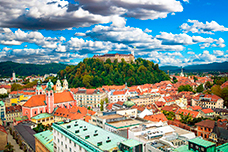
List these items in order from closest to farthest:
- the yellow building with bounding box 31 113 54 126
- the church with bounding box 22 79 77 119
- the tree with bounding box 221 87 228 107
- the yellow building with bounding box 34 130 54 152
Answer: the yellow building with bounding box 34 130 54 152
the yellow building with bounding box 31 113 54 126
the church with bounding box 22 79 77 119
the tree with bounding box 221 87 228 107

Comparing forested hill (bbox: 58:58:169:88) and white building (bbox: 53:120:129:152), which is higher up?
forested hill (bbox: 58:58:169:88)

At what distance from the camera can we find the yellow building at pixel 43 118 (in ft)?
181

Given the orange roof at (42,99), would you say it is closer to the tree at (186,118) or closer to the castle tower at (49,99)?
the castle tower at (49,99)

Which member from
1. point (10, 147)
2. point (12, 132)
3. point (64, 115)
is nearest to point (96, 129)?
point (10, 147)

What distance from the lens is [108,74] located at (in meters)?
121

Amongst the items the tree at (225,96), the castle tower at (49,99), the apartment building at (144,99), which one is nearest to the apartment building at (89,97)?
the apartment building at (144,99)

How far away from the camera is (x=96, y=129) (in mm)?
27453

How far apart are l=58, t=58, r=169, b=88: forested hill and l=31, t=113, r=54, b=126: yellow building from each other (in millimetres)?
51190

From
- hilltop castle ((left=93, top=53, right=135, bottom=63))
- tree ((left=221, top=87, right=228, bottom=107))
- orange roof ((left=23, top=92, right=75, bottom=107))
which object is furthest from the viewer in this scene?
hilltop castle ((left=93, top=53, right=135, bottom=63))

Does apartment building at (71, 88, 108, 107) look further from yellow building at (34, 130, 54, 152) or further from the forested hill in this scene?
yellow building at (34, 130, 54, 152)

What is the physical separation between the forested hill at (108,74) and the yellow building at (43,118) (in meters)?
51.2

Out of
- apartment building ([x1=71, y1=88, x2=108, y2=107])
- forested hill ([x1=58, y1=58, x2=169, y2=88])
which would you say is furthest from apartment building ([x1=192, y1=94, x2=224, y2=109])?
forested hill ([x1=58, y1=58, x2=169, y2=88])

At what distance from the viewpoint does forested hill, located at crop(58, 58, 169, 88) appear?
112625 mm

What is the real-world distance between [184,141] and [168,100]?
47.8 m
